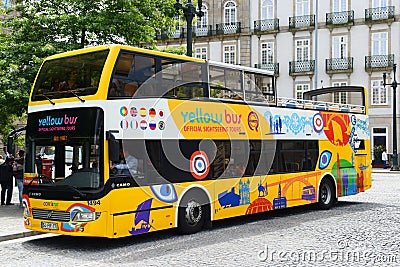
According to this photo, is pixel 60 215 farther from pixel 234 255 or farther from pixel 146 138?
pixel 234 255

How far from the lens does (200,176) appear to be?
1297cm

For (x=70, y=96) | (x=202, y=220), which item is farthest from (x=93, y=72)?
(x=202, y=220)

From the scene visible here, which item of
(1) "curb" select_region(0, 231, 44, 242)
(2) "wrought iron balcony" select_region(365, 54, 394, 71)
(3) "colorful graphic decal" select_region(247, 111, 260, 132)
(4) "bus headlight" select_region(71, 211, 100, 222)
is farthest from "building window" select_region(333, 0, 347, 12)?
(4) "bus headlight" select_region(71, 211, 100, 222)

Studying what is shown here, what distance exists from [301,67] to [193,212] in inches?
1462

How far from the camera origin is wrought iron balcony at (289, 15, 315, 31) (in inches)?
1889

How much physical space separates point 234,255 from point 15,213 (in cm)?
779

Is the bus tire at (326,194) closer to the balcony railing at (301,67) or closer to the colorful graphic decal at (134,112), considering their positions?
the colorful graphic decal at (134,112)

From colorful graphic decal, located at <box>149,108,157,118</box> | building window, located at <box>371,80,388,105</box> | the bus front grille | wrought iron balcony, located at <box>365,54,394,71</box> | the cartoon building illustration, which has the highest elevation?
wrought iron balcony, located at <box>365,54,394,71</box>

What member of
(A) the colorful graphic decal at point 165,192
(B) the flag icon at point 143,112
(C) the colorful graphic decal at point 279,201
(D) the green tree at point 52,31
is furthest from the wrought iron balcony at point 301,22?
(B) the flag icon at point 143,112

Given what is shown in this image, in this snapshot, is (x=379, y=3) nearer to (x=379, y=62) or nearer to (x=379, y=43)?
(x=379, y=43)

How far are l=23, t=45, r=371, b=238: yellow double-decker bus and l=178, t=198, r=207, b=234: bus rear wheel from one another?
22mm

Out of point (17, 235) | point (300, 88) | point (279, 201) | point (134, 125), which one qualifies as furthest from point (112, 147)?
point (300, 88)

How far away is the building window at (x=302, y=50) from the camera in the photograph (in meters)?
48.3

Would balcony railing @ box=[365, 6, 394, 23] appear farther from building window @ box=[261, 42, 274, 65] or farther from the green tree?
the green tree
